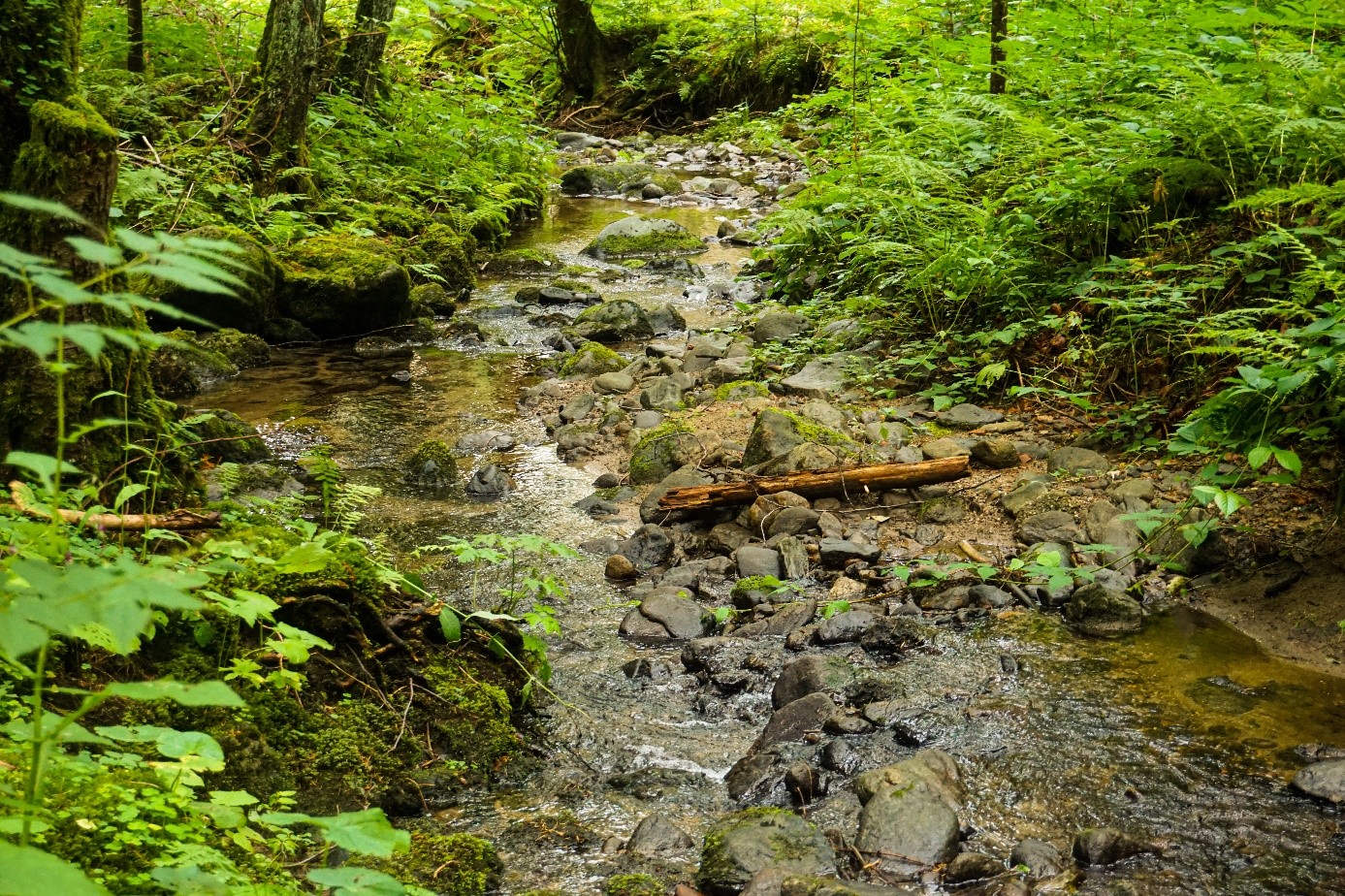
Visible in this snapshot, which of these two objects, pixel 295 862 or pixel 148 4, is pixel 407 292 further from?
pixel 295 862

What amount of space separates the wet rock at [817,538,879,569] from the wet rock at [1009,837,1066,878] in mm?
2054

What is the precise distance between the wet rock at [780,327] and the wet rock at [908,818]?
5174 mm

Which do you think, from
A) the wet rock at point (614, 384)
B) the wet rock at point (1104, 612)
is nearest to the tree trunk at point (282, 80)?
the wet rock at point (614, 384)

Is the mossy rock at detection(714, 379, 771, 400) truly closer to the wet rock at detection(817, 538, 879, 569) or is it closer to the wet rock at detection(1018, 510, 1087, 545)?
the wet rock at detection(817, 538, 879, 569)

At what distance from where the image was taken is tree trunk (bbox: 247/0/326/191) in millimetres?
9812

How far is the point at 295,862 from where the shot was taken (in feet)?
7.59

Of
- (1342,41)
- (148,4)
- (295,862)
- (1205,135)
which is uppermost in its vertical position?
(148,4)

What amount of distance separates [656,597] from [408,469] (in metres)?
2.52

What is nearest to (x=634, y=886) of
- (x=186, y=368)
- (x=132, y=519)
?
(x=132, y=519)

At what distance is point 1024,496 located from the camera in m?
4.98

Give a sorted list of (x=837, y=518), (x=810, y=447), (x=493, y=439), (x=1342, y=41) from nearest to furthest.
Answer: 1. (x=837, y=518)
2. (x=810, y=447)
3. (x=1342, y=41)
4. (x=493, y=439)

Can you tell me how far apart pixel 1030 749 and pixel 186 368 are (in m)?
A: 6.71

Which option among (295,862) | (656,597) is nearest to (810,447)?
(656,597)

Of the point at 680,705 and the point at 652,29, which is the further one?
the point at 652,29
